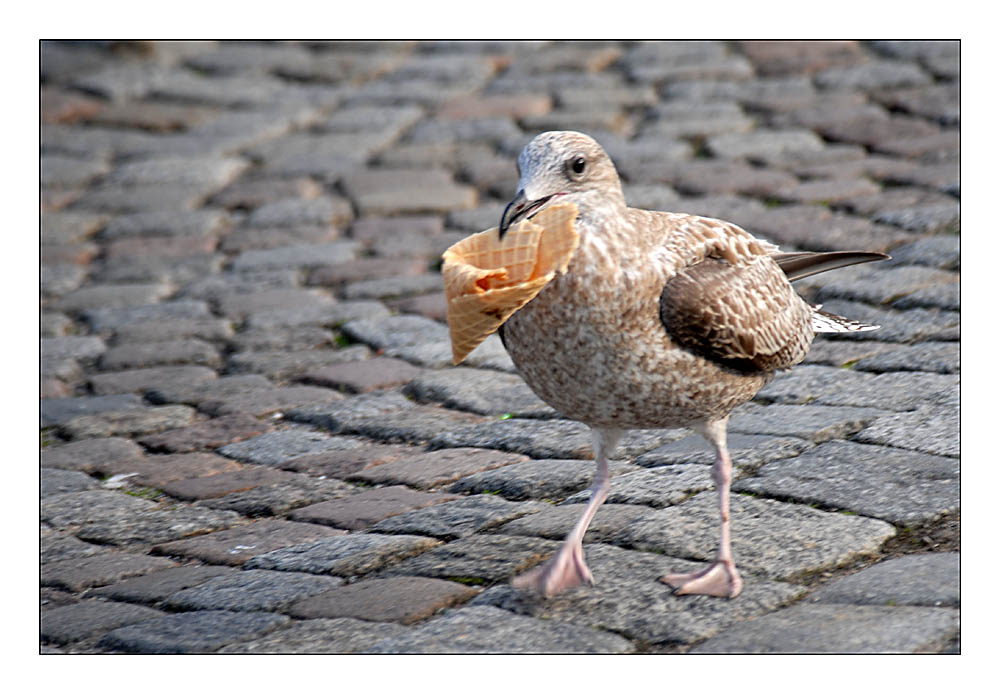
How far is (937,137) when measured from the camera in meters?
7.45

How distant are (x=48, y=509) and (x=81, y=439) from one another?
0.71 m

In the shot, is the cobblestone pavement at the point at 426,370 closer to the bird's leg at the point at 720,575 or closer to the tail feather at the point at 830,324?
the bird's leg at the point at 720,575

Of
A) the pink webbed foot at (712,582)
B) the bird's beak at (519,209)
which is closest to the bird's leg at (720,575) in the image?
the pink webbed foot at (712,582)

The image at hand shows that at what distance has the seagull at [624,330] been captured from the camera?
334 cm

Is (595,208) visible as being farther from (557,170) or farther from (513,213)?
(513,213)

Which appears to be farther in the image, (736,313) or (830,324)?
(830,324)

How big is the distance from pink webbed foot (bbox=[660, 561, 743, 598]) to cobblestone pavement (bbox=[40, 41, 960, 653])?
0.13ft

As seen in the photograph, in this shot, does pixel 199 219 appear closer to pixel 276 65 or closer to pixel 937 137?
pixel 276 65

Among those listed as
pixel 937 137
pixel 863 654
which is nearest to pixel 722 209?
pixel 937 137

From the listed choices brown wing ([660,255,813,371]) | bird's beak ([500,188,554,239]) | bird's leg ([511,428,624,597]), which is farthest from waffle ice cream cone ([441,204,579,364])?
bird's leg ([511,428,624,597])

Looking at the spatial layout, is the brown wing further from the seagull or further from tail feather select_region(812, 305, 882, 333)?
tail feather select_region(812, 305, 882, 333)

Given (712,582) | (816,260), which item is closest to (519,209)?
(712,582)

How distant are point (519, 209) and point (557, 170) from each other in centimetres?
20

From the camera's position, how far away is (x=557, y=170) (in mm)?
3359
